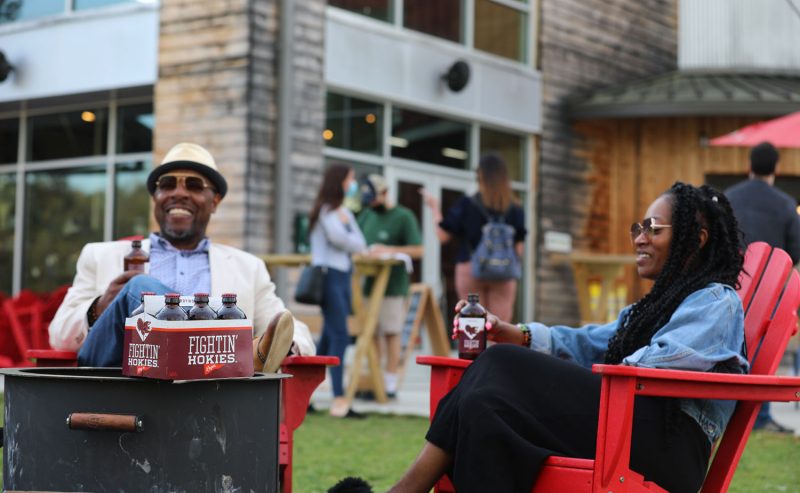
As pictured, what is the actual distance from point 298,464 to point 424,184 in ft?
25.3

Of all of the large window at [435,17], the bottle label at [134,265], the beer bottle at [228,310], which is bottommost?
the beer bottle at [228,310]

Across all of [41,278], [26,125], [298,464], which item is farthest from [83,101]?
[298,464]

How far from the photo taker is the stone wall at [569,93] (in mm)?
15180

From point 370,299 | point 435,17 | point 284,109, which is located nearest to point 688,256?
point 370,299

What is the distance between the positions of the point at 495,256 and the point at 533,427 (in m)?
4.75

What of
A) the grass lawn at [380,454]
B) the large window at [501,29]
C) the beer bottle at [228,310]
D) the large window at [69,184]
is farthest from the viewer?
the large window at [501,29]

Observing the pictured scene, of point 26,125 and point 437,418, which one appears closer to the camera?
point 437,418

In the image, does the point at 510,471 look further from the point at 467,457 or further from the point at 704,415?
the point at 704,415

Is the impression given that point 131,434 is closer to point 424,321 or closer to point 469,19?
point 424,321

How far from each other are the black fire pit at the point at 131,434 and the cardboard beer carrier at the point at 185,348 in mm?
40

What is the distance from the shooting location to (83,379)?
3137 millimetres

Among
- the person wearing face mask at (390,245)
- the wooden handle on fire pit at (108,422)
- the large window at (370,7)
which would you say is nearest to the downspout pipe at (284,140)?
the large window at (370,7)

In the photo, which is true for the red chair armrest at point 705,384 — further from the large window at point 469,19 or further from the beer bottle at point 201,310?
the large window at point 469,19

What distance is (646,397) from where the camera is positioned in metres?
3.70
